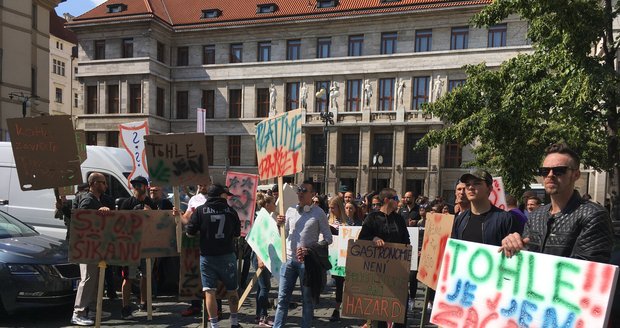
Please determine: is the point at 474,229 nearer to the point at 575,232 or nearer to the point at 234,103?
the point at 575,232

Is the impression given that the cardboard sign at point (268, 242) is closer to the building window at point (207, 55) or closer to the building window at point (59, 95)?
the building window at point (207, 55)

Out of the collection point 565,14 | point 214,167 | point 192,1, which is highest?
point 192,1

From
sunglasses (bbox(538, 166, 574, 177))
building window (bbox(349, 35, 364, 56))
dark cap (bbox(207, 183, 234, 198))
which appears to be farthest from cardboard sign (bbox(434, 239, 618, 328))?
building window (bbox(349, 35, 364, 56))

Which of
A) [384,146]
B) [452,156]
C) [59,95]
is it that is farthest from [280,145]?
[59,95]

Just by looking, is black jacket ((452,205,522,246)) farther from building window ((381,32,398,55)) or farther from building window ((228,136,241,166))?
building window ((228,136,241,166))

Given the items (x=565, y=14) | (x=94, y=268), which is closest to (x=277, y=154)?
(x=94, y=268)

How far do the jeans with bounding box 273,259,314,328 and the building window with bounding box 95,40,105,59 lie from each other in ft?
140

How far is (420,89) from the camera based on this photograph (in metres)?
36.8

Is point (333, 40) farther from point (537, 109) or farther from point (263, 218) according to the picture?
point (263, 218)

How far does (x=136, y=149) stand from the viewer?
9.80m

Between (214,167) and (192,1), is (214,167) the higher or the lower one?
the lower one

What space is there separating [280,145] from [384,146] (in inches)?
1295

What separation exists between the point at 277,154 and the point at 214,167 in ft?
123

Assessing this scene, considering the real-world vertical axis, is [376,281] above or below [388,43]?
below
